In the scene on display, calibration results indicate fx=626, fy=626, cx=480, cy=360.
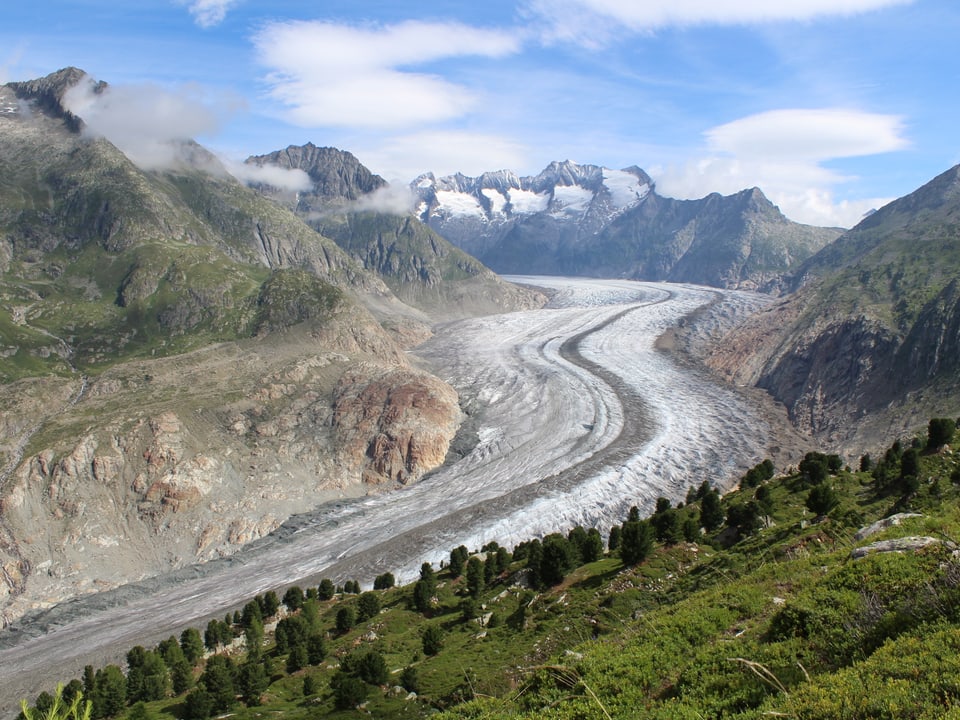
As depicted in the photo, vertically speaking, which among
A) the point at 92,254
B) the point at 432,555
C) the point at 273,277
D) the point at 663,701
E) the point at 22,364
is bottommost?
the point at 432,555

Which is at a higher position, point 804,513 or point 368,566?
point 804,513

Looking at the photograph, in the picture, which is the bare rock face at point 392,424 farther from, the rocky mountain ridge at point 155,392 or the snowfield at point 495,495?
the snowfield at point 495,495

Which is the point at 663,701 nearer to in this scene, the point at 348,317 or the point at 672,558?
the point at 672,558

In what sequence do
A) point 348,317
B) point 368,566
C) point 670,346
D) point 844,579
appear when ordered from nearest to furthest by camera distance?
point 844,579
point 368,566
point 348,317
point 670,346

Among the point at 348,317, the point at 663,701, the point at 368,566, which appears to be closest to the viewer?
the point at 663,701

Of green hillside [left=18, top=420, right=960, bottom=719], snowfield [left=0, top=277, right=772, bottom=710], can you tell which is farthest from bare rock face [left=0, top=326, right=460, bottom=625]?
green hillside [left=18, top=420, right=960, bottom=719]

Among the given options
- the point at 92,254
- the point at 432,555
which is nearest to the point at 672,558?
the point at 432,555

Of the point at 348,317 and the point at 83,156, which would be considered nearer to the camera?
the point at 348,317

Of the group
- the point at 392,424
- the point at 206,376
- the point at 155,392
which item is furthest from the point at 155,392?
the point at 392,424
